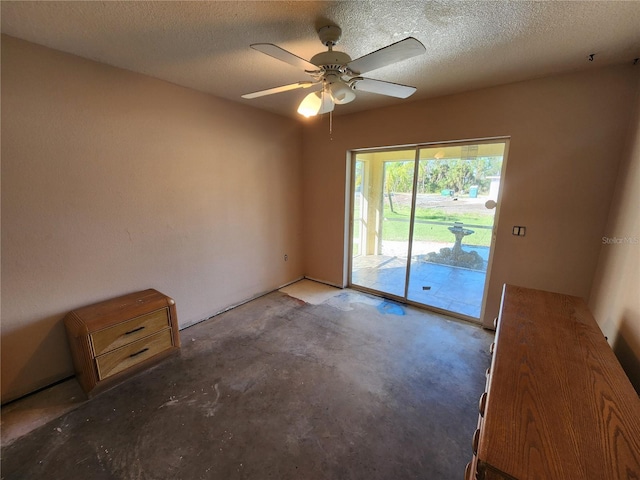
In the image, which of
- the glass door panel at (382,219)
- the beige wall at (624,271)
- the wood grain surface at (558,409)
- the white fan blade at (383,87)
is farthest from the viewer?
the glass door panel at (382,219)

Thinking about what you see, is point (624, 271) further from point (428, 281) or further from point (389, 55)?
point (389, 55)

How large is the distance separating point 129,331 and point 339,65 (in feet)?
8.23

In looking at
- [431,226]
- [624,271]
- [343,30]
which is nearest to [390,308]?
[431,226]

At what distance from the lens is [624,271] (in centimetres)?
175

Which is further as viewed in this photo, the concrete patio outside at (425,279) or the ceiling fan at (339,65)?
the concrete patio outside at (425,279)

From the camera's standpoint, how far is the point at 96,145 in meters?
2.15

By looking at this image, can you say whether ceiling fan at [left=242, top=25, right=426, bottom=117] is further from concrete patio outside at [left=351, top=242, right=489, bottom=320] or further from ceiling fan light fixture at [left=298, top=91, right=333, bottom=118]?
concrete patio outside at [left=351, top=242, right=489, bottom=320]

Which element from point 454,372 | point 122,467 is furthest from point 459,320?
point 122,467

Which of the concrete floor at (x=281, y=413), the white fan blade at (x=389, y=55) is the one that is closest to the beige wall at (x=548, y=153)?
the concrete floor at (x=281, y=413)

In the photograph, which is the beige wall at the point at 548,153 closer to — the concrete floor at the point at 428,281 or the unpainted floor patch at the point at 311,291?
the concrete floor at the point at 428,281

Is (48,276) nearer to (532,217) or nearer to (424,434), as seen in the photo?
(424,434)

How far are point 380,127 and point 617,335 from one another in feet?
9.38

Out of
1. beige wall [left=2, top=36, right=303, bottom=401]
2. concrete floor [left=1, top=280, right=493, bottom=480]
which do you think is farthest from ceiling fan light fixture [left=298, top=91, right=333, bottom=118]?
concrete floor [left=1, top=280, right=493, bottom=480]

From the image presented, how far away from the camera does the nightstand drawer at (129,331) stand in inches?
77.3
